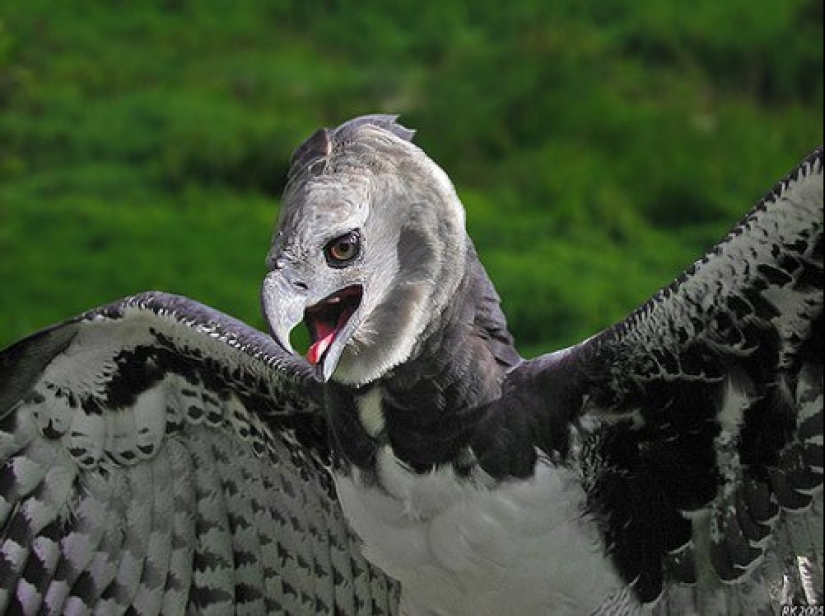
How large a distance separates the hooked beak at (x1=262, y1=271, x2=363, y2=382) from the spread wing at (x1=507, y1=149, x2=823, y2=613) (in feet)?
1.70

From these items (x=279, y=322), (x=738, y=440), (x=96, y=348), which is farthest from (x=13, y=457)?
(x=738, y=440)

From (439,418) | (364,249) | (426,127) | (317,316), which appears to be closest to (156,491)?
(439,418)

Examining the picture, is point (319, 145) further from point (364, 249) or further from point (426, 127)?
point (426, 127)

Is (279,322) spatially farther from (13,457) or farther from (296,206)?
(13,457)

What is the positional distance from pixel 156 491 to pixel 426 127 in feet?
19.4

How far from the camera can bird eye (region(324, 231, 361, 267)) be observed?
362 cm

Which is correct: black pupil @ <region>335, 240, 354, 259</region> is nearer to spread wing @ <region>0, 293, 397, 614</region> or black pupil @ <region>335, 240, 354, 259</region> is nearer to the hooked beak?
the hooked beak

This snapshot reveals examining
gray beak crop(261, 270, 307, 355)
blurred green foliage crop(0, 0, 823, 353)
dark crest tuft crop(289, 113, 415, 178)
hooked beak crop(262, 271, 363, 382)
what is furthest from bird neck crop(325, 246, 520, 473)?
blurred green foliage crop(0, 0, 823, 353)

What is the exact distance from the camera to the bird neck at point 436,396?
3.99m

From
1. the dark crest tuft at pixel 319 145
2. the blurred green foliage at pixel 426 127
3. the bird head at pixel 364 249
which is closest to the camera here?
the bird head at pixel 364 249

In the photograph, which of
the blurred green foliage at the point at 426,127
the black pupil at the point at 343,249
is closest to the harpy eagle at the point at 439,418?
the black pupil at the point at 343,249

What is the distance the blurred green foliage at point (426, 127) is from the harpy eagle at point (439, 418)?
146 inches

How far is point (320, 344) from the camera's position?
3645 mm

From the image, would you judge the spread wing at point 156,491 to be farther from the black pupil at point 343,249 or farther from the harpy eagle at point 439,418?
the black pupil at point 343,249
